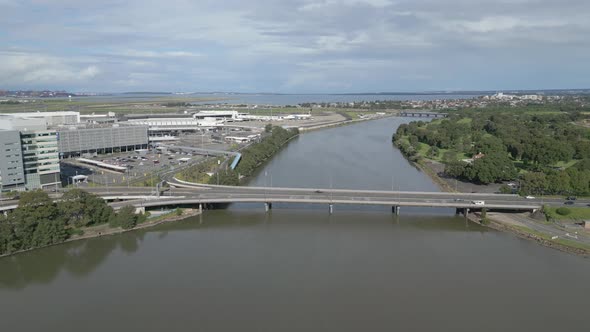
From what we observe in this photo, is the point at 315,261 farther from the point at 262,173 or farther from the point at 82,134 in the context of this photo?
the point at 82,134

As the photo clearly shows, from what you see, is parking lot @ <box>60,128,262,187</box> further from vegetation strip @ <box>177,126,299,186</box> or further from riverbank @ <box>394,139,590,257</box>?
riverbank @ <box>394,139,590,257</box>

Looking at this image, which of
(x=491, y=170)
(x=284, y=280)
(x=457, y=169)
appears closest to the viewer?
(x=284, y=280)

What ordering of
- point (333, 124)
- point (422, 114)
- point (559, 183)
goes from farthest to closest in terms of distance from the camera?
point (422, 114) → point (333, 124) → point (559, 183)

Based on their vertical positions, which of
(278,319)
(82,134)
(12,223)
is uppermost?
(82,134)

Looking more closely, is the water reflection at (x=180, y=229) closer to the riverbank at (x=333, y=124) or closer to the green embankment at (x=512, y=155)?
the green embankment at (x=512, y=155)

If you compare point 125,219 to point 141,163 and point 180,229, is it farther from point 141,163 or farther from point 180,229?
point 141,163

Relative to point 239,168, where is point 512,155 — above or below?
above

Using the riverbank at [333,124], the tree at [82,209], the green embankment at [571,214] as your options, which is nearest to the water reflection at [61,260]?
the tree at [82,209]

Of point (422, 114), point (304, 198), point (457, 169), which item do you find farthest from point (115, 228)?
point (422, 114)

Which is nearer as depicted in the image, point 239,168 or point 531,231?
point 531,231

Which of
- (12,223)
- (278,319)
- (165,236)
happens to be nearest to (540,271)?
(278,319)

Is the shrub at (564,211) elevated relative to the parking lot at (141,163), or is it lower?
lower
